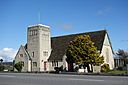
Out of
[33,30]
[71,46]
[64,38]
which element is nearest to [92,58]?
[71,46]

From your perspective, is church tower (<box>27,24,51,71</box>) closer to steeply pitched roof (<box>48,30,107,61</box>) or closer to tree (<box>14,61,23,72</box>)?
steeply pitched roof (<box>48,30,107,61</box>)

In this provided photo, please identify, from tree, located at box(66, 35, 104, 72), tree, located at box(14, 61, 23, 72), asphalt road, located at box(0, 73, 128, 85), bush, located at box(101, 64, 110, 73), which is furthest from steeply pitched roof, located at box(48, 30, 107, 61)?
asphalt road, located at box(0, 73, 128, 85)

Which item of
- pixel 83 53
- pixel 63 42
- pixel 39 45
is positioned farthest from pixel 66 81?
pixel 63 42

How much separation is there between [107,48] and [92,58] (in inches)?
417

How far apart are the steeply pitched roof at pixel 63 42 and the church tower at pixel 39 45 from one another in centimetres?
176

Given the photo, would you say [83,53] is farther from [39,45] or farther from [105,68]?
[39,45]

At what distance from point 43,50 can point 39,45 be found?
1765 millimetres

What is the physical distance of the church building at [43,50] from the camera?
58059 mm

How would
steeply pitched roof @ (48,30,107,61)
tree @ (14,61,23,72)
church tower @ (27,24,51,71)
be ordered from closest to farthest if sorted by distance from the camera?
steeply pitched roof @ (48,30,107,61) → church tower @ (27,24,51,71) → tree @ (14,61,23,72)

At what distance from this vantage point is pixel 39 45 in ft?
195

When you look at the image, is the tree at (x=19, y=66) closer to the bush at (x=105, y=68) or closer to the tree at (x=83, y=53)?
the tree at (x=83, y=53)

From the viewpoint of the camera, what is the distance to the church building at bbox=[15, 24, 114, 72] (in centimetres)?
5806

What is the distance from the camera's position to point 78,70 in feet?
169

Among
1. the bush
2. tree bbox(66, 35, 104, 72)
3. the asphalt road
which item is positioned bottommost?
the asphalt road
